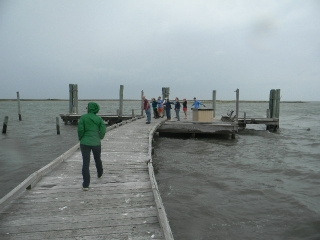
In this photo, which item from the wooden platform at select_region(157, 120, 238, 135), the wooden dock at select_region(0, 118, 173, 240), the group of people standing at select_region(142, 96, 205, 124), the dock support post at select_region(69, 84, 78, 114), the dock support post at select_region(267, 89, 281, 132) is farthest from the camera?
the dock support post at select_region(69, 84, 78, 114)

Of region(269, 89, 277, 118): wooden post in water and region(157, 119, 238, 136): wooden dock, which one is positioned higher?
region(269, 89, 277, 118): wooden post in water

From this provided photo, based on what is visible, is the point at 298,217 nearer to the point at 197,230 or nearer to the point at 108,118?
the point at 197,230

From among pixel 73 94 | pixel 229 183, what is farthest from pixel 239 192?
pixel 73 94

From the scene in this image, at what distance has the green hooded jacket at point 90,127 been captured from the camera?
4754mm

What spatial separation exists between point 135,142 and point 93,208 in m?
5.96

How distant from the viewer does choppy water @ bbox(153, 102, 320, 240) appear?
5320mm

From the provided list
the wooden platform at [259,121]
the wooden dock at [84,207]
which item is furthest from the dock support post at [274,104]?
the wooden dock at [84,207]

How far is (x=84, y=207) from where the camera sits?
418cm

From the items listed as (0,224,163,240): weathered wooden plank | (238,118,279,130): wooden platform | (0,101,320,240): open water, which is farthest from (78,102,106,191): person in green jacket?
(238,118,279,130): wooden platform

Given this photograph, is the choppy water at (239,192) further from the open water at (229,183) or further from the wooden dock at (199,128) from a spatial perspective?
the wooden dock at (199,128)

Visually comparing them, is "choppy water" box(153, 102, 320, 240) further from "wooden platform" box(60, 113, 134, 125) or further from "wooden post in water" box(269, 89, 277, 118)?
"wooden platform" box(60, 113, 134, 125)

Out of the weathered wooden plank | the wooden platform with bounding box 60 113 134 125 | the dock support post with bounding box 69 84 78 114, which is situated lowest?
the weathered wooden plank

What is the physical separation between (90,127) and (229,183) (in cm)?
510

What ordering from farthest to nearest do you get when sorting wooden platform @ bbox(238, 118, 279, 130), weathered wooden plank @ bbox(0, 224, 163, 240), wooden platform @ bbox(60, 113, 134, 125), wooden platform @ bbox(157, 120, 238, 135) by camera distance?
1. wooden platform @ bbox(60, 113, 134, 125)
2. wooden platform @ bbox(238, 118, 279, 130)
3. wooden platform @ bbox(157, 120, 238, 135)
4. weathered wooden plank @ bbox(0, 224, 163, 240)
